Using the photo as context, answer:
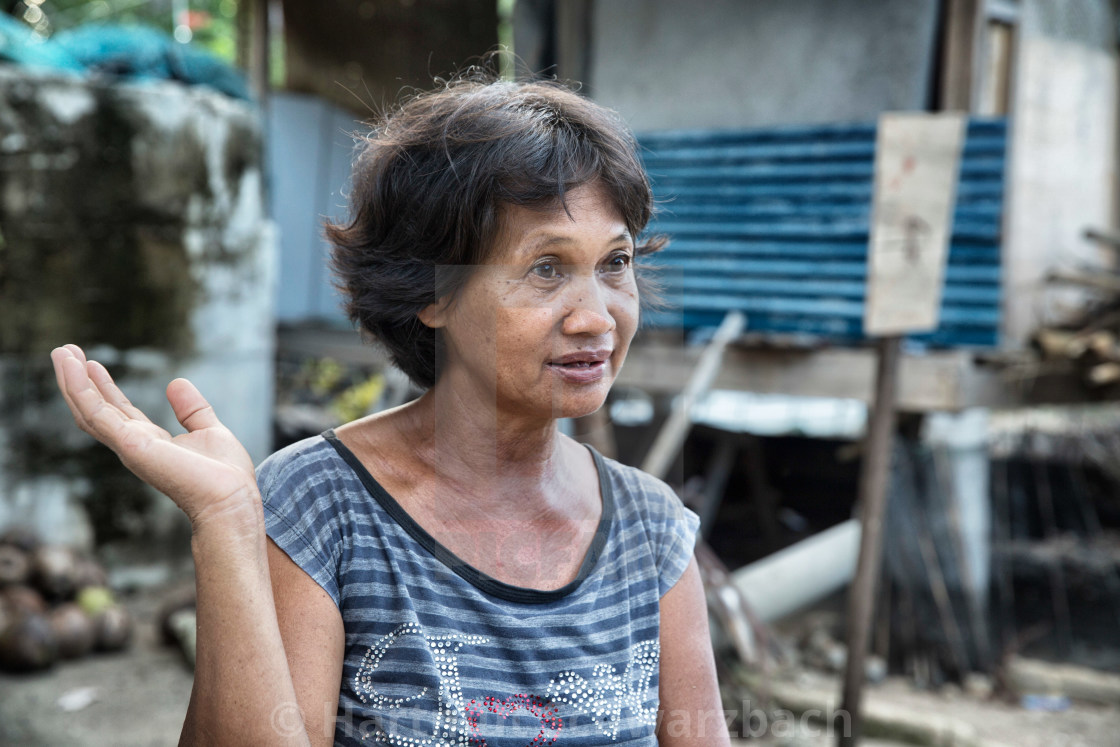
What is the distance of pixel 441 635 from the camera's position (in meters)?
1.45

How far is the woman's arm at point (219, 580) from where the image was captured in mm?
1249

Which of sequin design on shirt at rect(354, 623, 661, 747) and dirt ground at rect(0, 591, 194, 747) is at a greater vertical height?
sequin design on shirt at rect(354, 623, 661, 747)

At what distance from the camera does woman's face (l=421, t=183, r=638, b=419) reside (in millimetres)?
1505

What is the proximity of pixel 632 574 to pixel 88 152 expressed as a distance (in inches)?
199

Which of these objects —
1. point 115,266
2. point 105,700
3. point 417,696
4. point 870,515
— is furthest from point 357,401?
point 417,696

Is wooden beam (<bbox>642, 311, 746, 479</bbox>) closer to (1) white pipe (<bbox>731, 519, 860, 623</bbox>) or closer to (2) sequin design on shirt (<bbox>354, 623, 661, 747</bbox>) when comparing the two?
(1) white pipe (<bbox>731, 519, 860, 623</bbox>)

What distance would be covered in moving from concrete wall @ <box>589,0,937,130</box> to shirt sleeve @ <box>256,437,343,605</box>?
14.9ft

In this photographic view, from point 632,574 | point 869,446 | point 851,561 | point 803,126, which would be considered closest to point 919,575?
point 851,561

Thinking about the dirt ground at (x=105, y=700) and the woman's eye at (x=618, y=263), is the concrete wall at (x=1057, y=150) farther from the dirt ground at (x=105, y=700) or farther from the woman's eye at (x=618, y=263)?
the dirt ground at (x=105, y=700)

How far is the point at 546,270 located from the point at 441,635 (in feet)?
1.97

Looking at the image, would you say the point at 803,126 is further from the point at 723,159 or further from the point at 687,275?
the point at 687,275

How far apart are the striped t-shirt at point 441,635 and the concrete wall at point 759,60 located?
452cm

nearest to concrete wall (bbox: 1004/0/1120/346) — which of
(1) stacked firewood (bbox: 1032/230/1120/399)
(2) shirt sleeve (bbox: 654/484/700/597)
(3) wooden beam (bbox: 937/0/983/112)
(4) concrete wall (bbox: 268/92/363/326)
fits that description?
(1) stacked firewood (bbox: 1032/230/1120/399)

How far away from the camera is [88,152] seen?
5445mm
